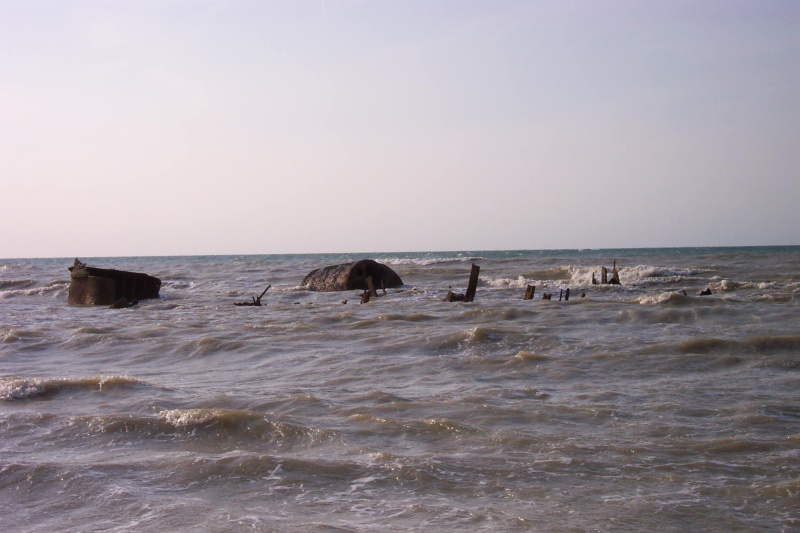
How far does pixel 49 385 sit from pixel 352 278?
42.6ft

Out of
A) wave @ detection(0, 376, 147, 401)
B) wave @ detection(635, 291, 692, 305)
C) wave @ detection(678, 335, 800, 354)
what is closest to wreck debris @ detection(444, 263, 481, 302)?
wave @ detection(635, 291, 692, 305)

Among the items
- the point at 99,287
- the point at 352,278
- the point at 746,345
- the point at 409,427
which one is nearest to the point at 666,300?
the point at 746,345

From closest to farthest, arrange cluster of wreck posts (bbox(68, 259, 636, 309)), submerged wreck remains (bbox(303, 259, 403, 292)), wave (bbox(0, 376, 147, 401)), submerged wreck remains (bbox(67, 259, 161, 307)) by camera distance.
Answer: wave (bbox(0, 376, 147, 401))
cluster of wreck posts (bbox(68, 259, 636, 309))
submerged wreck remains (bbox(67, 259, 161, 307))
submerged wreck remains (bbox(303, 259, 403, 292))

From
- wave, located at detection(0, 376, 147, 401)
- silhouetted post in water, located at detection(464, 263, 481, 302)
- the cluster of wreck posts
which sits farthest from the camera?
the cluster of wreck posts

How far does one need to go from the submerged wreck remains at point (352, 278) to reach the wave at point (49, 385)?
12324 mm

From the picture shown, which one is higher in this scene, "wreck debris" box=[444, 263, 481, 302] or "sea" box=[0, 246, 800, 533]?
"wreck debris" box=[444, 263, 481, 302]

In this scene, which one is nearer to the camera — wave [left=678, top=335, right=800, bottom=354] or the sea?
the sea

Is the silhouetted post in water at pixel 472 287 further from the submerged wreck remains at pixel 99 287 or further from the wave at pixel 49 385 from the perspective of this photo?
the wave at pixel 49 385

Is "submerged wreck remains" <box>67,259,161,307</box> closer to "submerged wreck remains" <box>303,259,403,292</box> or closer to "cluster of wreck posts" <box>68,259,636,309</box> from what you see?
"cluster of wreck posts" <box>68,259,636,309</box>

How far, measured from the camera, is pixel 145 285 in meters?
18.9

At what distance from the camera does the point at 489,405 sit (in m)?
6.07

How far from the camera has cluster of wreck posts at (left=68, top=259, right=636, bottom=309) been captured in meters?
16.0

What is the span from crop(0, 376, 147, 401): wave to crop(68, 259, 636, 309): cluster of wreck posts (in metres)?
7.79

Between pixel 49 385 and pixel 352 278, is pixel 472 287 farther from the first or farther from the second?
pixel 49 385
